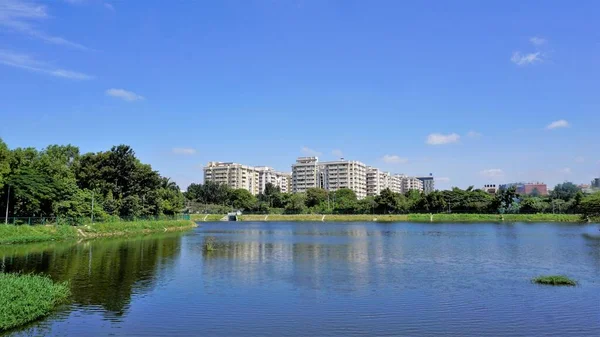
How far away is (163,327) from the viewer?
46.3 feet

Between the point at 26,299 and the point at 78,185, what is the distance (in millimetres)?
52393

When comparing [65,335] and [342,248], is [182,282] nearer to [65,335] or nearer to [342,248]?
[65,335]

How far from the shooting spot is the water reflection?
18.5 m

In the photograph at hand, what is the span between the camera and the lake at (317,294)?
14125mm

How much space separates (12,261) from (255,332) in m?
20.9

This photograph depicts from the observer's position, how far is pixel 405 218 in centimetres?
10362

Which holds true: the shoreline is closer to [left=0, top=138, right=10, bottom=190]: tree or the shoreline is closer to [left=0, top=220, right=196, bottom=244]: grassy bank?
[left=0, top=220, right=196, bottom=244]: grassy bank

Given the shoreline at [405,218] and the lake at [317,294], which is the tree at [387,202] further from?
the lake at [317,294]

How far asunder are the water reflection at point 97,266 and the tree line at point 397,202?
76947 mm

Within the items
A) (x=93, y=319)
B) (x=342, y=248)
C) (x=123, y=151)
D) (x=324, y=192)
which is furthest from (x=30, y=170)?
(x=324, y=192)

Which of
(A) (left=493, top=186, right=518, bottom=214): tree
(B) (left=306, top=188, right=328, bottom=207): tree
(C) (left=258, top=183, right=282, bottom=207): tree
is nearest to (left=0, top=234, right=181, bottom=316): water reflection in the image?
(A) (left=493, top=186, right=518, bottom=214): tree

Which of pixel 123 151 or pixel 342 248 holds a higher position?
pixel 123 151

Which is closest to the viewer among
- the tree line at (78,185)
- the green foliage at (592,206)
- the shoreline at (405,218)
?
the tree line at (78,185)

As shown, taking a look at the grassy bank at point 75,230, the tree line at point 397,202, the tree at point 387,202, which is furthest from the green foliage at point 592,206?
the grassy bank at point 75,230
